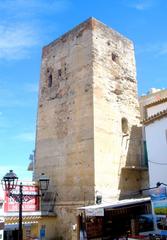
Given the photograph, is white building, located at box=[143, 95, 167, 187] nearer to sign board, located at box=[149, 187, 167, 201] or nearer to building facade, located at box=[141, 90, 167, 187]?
building facade, located at box=[141, 90, 167, 187]

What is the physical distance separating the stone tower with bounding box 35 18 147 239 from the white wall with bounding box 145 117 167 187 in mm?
2841

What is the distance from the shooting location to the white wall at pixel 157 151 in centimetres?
1280

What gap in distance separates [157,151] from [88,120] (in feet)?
13.6

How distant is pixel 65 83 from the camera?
59.3 ft

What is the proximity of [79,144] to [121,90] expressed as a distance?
4.37m

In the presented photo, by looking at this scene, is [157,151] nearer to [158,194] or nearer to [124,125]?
[158,194]

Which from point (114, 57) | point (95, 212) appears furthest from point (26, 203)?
point (114, 57)

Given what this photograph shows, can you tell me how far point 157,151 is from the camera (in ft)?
43.3

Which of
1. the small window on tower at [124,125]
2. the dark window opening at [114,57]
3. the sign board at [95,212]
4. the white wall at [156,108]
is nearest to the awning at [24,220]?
the sign board at [95,212]

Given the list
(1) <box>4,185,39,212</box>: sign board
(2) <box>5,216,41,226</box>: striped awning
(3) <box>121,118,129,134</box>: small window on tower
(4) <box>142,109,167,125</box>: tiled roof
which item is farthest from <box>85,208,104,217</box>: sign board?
(3) <box>121,118,129,134</box>: small window on tower

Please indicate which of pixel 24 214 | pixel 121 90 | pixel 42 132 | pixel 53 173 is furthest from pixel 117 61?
pixel 24 214

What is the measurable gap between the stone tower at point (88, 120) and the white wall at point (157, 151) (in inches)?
112

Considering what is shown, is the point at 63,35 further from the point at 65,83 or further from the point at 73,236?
the point at 73,236

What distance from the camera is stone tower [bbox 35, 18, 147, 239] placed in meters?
15.5
